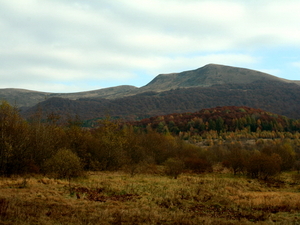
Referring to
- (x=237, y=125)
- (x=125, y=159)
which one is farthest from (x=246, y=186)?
(x=237, y=125)

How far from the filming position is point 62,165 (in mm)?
26328

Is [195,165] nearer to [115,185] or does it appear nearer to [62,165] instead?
[115,185]

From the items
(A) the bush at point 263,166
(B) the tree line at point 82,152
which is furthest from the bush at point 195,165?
(A) the bush at point 263,166

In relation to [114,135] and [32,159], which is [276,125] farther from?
[32,159]

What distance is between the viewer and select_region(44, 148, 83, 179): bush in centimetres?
2604

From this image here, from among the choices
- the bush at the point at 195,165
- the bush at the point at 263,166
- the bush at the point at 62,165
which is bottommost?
the bush at the point at 195,165

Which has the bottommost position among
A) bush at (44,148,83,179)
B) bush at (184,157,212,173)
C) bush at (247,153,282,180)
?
bush at (184,157,212,173)

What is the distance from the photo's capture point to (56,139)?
3359cm

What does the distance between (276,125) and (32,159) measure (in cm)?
11998

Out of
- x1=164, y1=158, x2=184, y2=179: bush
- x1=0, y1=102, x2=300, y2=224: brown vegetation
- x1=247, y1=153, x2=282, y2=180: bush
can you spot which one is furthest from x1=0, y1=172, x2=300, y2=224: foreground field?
x1=247, y1=153, x2=282, y2=180: bush

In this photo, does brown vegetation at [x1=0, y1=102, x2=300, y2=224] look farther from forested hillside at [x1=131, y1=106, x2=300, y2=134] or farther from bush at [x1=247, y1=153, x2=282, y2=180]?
forested hillside at [x1=131, y1=106, x2=300, y2=134]

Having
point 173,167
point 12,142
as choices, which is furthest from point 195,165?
point 12,142

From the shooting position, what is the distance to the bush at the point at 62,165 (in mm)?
26038

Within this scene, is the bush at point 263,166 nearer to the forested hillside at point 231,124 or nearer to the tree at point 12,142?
the tree at point 12,142
